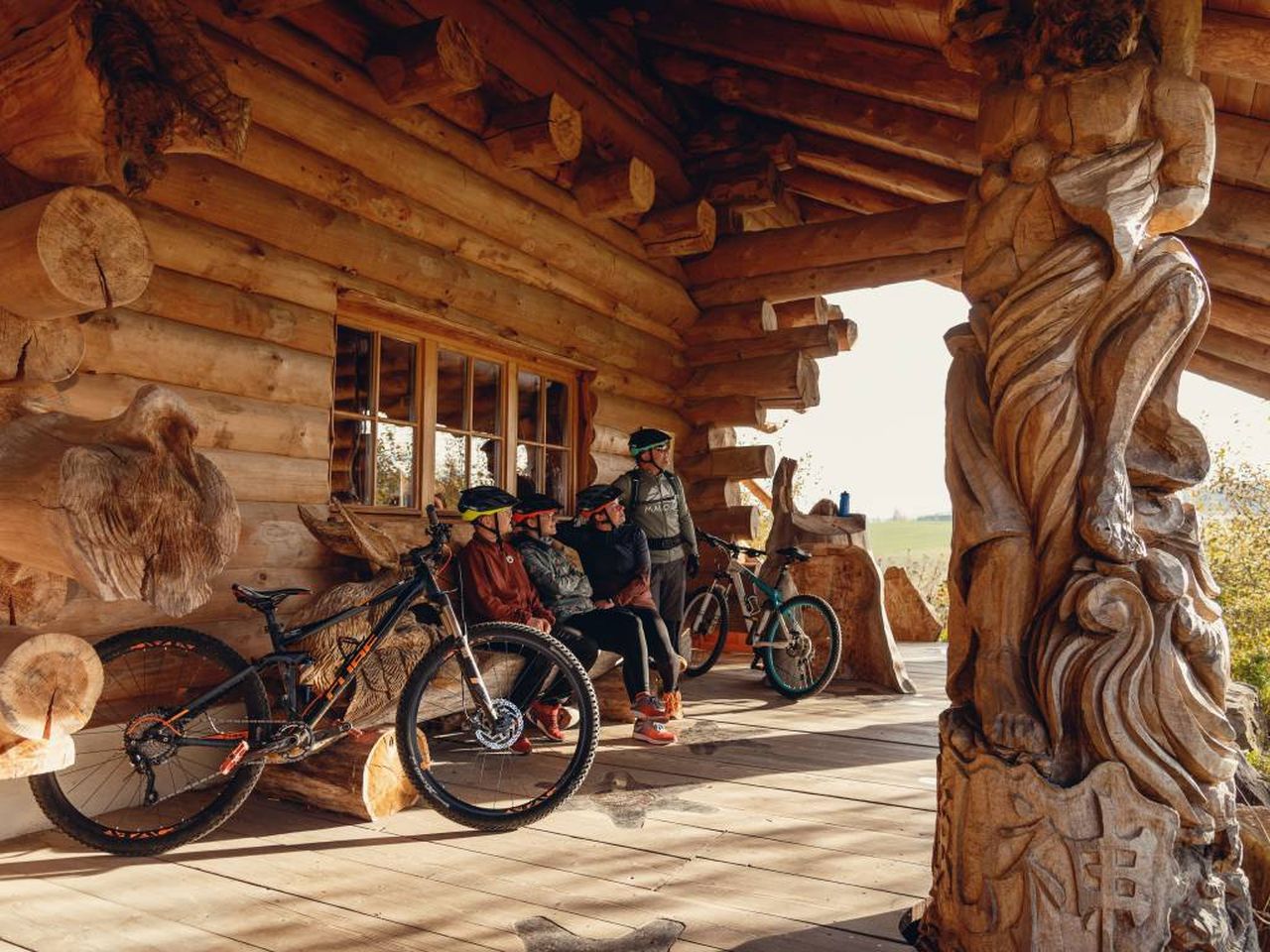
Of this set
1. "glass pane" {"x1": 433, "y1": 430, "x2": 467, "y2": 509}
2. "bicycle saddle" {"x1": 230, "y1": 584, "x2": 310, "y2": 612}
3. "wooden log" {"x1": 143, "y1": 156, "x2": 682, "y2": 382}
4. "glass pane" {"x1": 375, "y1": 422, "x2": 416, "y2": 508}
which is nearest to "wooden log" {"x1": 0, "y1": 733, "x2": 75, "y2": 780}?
"bicycle saddle" {"x1": 230, "y1": 584, "x2": 310, "y2": 612}

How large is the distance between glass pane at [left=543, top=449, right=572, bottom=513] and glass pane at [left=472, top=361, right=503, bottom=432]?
74cm

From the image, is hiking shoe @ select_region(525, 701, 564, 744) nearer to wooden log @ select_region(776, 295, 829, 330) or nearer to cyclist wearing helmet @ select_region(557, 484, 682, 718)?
cyclist wearing helmet @ select_region(557, 484, 682, 718)

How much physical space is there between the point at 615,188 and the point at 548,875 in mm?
4447

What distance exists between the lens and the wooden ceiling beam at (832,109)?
6.73 meters

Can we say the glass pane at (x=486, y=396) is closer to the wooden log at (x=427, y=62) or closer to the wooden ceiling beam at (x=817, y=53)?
the wooden log at (x=427, y=62)

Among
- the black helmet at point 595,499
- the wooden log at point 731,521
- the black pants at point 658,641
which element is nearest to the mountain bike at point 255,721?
the black pants at point 658,641

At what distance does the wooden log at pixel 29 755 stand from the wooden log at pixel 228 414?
111 centimetres

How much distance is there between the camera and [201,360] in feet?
13.3

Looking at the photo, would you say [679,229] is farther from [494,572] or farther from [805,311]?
[494,572]

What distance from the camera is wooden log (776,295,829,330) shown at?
30.7ft

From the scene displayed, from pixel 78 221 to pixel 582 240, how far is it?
433 cm

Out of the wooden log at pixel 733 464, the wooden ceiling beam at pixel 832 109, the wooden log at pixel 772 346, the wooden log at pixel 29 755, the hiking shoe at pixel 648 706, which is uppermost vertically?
the wooden ceiling beam at pixel 832 109

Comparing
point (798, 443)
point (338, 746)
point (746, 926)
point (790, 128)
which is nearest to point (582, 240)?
point (790, 128)

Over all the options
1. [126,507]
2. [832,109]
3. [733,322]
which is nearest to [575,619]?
[126,507]
